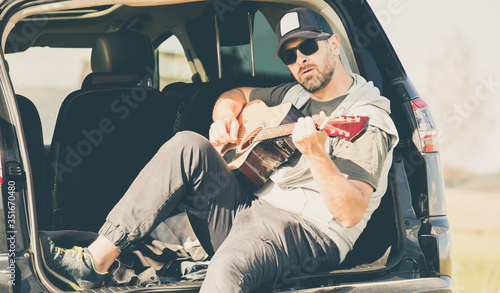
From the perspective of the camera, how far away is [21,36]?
11.6 feet

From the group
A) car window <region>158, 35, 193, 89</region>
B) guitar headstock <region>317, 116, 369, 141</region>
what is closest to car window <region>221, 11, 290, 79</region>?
car window <region>158, 35, 193, 89</region>

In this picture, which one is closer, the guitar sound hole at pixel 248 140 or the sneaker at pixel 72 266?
the sneaker at pixel 72 266

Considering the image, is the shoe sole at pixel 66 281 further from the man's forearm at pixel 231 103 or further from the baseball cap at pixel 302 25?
the baseball cap at pixel 302 25

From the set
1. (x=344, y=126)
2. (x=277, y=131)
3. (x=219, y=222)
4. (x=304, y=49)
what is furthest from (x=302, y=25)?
(x=219, y=222)

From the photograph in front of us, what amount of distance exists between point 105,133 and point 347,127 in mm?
1128

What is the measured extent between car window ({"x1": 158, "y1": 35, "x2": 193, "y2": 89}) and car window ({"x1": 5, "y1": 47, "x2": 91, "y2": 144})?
0.47 m

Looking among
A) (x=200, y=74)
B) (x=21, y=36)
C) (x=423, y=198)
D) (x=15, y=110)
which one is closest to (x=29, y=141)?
(x=15, y=110)

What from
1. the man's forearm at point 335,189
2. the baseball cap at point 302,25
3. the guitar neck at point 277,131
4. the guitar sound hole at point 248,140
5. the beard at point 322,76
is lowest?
the man's forearm at point 335,189

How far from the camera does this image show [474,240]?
7.72m

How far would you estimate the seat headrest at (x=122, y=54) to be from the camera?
9.29ft

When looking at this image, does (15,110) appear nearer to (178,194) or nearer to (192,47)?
(178,194)

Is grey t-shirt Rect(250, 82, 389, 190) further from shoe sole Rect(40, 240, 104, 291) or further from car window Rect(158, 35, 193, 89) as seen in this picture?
car window Rect(158, 35, 193, 89)

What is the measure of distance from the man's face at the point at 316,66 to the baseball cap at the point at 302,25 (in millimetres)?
43

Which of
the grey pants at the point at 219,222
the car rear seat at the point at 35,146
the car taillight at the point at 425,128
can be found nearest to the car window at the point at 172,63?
the car rear seat at the point at 35,146
